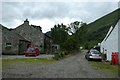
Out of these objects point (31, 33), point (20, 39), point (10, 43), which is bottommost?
point (10, 43)

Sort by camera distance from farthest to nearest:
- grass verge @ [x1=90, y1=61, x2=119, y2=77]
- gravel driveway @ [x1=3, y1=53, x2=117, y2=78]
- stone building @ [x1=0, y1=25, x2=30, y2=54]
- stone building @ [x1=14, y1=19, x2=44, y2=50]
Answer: stone building @ [x1=14, y1=19, x2=44, y2=50] → stone building @ [x1=0, y1=25, x2=30, y2=54] → grass verge @ [x1=90, y1=61, x2=119, y2=77] → gravel driveway @ [x1=3, y1=53, x2=117, y2=78]

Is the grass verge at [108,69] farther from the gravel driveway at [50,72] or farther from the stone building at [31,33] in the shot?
the stone building at [31,33]

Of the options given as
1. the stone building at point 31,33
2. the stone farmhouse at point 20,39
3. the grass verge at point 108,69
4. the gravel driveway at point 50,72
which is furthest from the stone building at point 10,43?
the gravel driveway at point 50,72

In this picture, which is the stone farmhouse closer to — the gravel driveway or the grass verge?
the grass verge

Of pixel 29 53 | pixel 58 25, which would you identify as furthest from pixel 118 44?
pixel 58 25

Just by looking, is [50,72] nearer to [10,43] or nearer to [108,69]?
[108,69]

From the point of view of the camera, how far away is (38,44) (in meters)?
58.7

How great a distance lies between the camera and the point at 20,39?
48312mm

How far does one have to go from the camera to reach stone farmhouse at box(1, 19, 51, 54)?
4706 centimetres

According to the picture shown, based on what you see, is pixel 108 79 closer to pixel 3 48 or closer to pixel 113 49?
pixel 113 49

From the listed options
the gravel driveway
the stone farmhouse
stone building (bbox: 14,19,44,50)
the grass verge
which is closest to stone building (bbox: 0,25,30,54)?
the stone farmhouse

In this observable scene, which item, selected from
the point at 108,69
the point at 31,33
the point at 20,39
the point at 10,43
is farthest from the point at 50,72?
the point at 31,33

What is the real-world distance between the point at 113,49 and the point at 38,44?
34960 millimetres

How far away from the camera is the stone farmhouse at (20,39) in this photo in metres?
47.1
